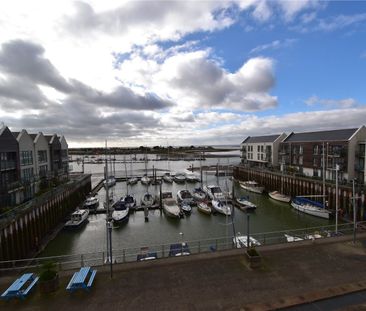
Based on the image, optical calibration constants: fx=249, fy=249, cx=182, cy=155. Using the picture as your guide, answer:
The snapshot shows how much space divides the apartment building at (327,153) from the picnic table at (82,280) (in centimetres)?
3904

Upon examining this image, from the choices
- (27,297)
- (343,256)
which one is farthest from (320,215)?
(27,297)

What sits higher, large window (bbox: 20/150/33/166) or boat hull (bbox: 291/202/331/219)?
large window (bbox: 20/150/33/166)

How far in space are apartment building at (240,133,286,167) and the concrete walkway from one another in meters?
53.1

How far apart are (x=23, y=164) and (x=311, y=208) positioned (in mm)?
43894

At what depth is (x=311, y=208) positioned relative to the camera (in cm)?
3812

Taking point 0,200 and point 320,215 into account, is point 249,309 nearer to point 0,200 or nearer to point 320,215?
point 0,200

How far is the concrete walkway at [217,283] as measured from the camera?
35.3 feet

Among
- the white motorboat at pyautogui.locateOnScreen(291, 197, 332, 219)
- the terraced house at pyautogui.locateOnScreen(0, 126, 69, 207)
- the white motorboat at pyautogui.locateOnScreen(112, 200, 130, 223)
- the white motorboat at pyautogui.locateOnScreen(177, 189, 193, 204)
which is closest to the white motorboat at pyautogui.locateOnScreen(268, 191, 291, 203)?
the white motorboat at pyautogui.locateOnScreen(291, 197, 332, 219)

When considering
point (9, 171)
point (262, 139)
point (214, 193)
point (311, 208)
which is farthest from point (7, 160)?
point (262, 139)

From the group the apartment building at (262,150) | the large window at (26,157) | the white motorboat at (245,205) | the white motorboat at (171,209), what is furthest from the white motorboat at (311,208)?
the large window at (26,157)

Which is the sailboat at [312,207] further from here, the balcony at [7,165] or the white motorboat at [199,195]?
the balcony at [7,165]

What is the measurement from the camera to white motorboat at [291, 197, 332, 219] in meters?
36.4

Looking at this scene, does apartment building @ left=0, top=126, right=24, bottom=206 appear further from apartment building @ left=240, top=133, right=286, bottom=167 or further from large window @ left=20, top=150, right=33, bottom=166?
apartment building @ left=240, top=133, right=286, bottom=167

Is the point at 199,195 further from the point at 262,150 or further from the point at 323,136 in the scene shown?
the point at 262,150
